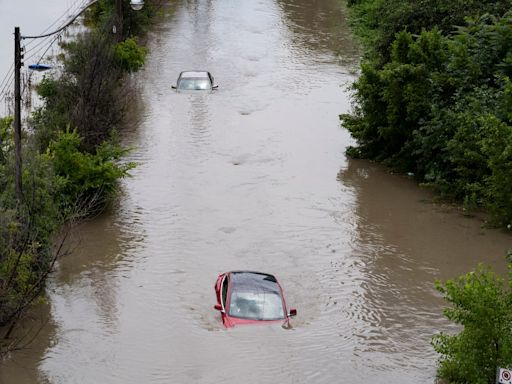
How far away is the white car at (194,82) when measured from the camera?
39938 millimetres

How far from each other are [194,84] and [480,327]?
25.0m

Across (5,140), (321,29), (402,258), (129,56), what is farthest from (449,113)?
(321,29)

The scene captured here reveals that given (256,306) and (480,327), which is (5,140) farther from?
(480,327)

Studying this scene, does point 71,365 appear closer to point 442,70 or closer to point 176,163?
point 176,163

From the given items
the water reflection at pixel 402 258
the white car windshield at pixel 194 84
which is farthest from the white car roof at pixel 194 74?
the water reflection at pixel 402 258

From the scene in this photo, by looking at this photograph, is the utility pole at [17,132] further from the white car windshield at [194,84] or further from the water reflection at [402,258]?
the white car windshield at [194,84]

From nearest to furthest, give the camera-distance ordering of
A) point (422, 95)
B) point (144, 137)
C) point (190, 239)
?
1. point (190, 239)
2. point (422, 95)
3. point (144, 137)

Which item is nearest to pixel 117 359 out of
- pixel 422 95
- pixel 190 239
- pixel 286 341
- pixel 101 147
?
pixel 286 341

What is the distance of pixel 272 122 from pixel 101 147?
10141 mm

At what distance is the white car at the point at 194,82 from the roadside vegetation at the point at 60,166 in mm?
1891

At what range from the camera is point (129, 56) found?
4009 cm

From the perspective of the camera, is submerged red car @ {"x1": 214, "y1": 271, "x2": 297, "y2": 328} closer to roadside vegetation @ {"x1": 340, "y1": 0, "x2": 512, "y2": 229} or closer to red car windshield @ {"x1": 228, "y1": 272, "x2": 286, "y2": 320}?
red car windshield @ {"x1": 228, "y1": 272, "x2": 286, "y2": 320}

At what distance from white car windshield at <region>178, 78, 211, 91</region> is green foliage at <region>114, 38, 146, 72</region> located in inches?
78.8

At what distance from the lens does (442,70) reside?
3170 centimetres
